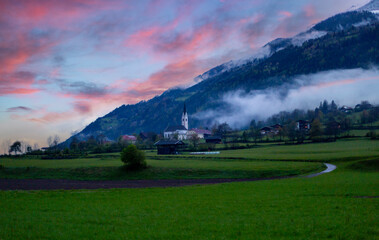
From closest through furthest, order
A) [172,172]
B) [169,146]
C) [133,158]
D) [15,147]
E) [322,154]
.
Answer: [172,172] < [133,158] < [322,154] < [169,146] < [15,147]

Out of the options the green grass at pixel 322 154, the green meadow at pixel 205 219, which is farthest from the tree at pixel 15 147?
the green meadow at pixel 205 219

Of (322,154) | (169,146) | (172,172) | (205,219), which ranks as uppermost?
(169,146)

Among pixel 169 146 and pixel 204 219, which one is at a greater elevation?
pixel 169 146

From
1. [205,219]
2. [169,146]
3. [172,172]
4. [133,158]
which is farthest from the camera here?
[169,146]

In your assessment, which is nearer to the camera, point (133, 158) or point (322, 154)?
point (133, 158)

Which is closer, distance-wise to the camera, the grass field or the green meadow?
the green meadow

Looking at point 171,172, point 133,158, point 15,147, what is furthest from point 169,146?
point 15,147

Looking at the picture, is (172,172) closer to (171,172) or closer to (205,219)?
(171,172)

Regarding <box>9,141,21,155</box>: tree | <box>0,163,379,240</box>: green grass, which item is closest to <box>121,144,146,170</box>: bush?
<box>0,163,379,240</box>: green grass

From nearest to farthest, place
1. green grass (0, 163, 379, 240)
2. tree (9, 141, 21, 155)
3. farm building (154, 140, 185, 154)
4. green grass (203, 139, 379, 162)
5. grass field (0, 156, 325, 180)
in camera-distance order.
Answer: green grass (0, 163, 379, 240) → grass field (0, 156, 325, 180) → green grass (203, 139, 379, 162) → farm building (154, 140, 185, 154) → tree (9, 141, 21, 155)

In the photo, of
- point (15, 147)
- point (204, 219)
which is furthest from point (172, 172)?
point (15, 147)

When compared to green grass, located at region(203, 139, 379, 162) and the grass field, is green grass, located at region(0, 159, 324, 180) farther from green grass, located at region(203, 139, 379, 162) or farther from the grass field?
green grass, located at region(203, 139, 379, 162)

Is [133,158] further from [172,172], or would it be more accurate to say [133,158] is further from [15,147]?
[15,147]

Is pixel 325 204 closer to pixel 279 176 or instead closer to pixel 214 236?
pixel 214 236
